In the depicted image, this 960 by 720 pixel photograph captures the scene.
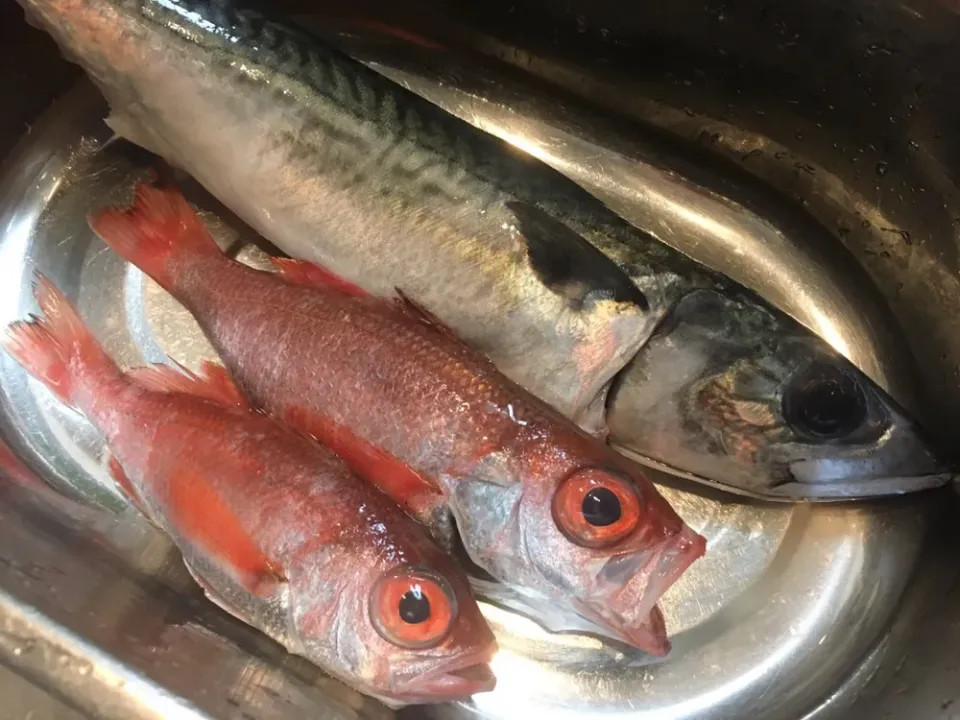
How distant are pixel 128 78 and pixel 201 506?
634mm

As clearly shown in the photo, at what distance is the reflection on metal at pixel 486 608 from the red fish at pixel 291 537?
0.13 m

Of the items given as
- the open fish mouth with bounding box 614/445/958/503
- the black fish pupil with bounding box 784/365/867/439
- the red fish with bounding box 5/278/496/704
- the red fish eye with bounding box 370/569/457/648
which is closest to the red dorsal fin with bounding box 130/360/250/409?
the red fish with bounding box 5/278/496/704

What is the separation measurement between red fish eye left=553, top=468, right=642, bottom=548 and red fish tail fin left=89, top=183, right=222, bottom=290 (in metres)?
0.63

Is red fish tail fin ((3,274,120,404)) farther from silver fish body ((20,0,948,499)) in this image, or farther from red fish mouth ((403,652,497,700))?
red fish mouth ((403,652,497,700))

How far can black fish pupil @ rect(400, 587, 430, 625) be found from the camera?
0.88 m

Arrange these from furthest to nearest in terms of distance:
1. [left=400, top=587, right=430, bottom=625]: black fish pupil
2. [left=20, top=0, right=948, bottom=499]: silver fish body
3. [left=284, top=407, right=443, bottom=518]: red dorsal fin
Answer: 1. [left=20, top=0, right=948, bottom=499]: silver fish body
2. [left=284, top=407, right=443, bottom=518]: red dorsal fin
3. [left=400, top=587, right=430, bottom=625]: black fish pupil

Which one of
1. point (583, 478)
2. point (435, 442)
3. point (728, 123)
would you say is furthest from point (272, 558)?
point (728, 123)

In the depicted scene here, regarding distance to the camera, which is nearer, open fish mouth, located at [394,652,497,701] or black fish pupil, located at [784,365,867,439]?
open fish mouth, located at [394,652,497,701]

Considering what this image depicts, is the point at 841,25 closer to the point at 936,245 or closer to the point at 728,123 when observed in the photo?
the point at 728,123

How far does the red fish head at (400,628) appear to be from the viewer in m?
0.89

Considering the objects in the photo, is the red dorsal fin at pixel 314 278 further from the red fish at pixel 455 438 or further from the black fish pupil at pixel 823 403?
the black fish pupil at pixel 823 403

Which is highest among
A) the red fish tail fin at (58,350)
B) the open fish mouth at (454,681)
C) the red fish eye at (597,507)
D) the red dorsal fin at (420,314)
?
the red dorsal fin at (420,314)

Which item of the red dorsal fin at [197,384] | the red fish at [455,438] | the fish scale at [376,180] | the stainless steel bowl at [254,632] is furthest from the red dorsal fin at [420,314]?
the stainless steel bowl at [254,632]

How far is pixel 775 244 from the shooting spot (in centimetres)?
150
